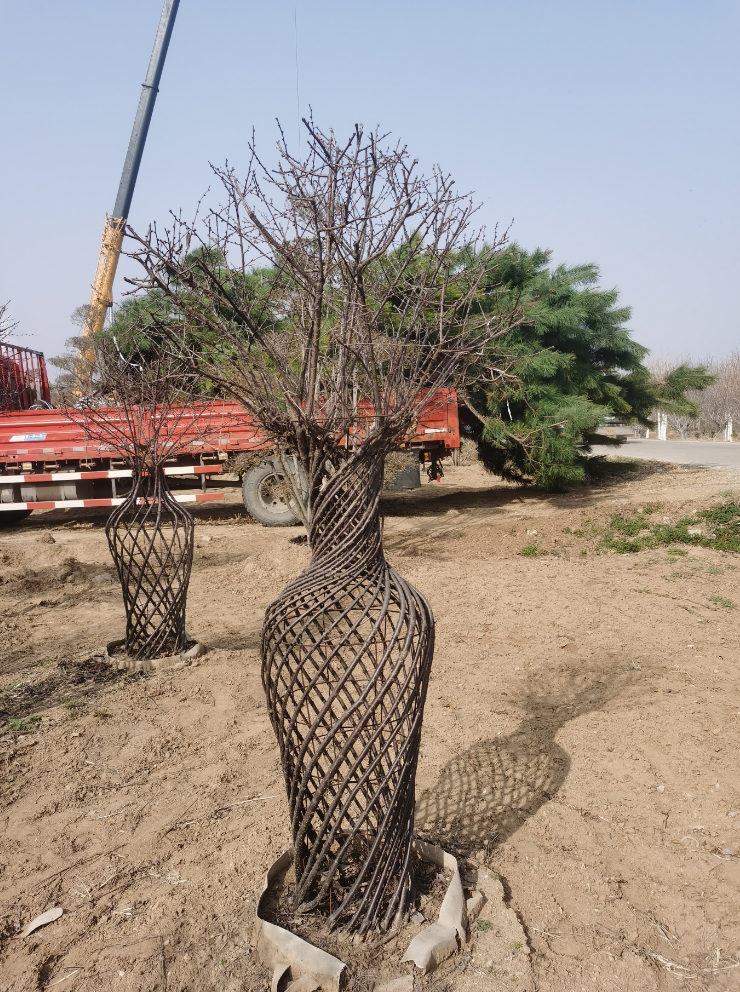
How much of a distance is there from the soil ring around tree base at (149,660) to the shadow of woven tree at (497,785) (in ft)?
6.61

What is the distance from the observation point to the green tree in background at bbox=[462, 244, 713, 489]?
9328mm

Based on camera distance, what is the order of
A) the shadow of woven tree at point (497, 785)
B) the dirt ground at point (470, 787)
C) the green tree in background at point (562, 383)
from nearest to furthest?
the dirt ground at point (470, 787) < the shadow of woven tree at point (497, 785) < the green tree in background at point (562, 383)

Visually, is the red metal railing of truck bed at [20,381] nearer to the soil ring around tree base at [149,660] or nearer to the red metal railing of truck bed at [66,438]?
the red metal railing of truck bed at [66,438]

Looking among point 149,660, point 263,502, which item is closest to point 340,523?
point 149,660

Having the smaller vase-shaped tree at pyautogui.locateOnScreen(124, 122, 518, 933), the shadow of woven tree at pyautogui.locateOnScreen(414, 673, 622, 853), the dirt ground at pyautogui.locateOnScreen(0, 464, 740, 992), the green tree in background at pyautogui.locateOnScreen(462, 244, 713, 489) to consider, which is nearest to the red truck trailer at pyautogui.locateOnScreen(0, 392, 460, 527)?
the green tree in background at pyautogui.locateOnScreen(462, 244, 713, 489)

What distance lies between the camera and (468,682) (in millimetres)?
4137

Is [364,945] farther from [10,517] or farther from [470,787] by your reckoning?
[10,517]

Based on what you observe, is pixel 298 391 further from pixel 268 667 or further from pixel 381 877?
pixel 381 877

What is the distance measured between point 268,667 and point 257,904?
71 cm

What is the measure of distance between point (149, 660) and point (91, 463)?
19.4 ft

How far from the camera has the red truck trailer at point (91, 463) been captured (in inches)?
368

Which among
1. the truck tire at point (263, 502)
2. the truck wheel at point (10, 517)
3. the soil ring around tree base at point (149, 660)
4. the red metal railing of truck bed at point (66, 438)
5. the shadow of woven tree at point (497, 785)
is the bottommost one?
the shadow of woven tree at point (497, 785)

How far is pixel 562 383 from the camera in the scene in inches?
385

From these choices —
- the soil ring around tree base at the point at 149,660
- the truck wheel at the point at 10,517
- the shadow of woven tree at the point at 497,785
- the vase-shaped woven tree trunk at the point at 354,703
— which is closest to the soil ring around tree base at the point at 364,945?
the vase-shaped woven tree trunk at the point at 354,703
